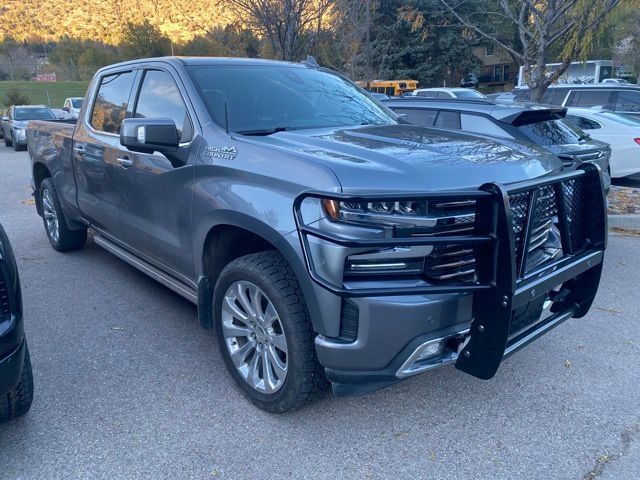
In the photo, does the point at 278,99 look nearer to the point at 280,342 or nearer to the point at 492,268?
the point at 280,342

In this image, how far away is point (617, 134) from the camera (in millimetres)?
9516

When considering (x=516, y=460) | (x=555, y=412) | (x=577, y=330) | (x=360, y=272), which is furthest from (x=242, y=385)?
(x=577, y=330)

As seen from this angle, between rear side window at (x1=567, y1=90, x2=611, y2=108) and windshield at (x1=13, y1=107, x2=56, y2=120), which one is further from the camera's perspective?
windshield at (x1=13, y1=107, x2=56, y2=120)

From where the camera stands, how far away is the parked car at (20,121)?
20.3 metres

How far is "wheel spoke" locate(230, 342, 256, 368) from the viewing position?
10.7 feet

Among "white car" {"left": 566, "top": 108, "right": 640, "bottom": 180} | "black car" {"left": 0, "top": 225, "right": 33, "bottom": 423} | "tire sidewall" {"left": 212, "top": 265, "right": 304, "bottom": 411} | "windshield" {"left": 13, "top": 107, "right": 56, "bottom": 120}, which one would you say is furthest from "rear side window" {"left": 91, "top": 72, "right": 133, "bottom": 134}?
"windshield" {"left": 13, "top": 107, "right": 56, "bottom": 120}

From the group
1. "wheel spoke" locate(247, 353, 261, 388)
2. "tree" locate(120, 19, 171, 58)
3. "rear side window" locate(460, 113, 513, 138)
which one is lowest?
"wheel spoke" locate(247, 353, 261, 388)

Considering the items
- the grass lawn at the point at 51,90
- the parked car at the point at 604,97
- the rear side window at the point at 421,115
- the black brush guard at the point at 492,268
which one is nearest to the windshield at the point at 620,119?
the parked car at the point at 604,97

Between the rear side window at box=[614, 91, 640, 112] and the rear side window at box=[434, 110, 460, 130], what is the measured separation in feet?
24.8

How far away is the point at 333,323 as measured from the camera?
261 centimetres

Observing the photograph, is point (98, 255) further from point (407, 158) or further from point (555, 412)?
point (555, 412)

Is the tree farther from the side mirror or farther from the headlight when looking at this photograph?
the headlight

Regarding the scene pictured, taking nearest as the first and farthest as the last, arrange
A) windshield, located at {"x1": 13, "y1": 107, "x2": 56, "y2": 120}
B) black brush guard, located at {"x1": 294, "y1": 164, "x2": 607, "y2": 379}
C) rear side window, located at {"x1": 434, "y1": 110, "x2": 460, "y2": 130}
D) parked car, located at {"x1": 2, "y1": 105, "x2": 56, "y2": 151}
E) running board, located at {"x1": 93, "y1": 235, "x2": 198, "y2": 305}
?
black brush guard, located at {"x1": 294, "y1": 164, "x2": 607, "y2": 379} < running board, located at {"x1": 93, "y1": 235, "x2": 198, "y2": 305} < rear side window, located at {"x1": 434, "y1": 110, "x2": 460, "y2": 130} < parked car, located at {"x1": 2, "y1": 105, "x2": 56, "y2": 151} < windshield, located at {"x1": 13, "y1": 107, "x2": 56, "y2": 120}

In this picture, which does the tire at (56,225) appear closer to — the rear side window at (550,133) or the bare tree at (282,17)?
the rear side window at (550,133)
